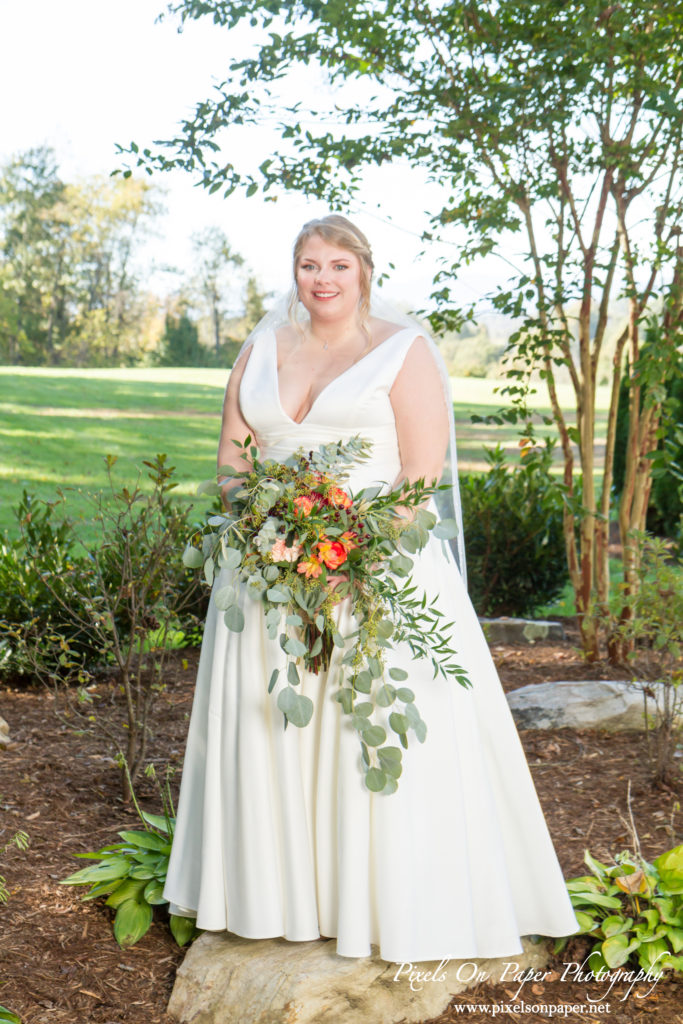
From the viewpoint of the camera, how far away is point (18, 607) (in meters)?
5.09

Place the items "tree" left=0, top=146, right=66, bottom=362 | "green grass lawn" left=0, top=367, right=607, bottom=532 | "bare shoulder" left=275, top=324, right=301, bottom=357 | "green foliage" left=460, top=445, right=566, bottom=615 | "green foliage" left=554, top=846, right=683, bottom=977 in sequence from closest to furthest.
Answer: "green foliage" left=554, top=846, right=683, bottom=977
"bare shoulder" left=275, top=324, right=301, bottom=357
"green foliage" left=460, top=445, right=566, bottom=615
"green grass lawn" left=0, top=367, right=607, bottom=532
"tree" left=0, top=146, right=66, bottom=362

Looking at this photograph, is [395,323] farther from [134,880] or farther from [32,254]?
[32,254]

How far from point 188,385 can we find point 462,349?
591 centimetres

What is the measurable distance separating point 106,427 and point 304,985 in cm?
1335

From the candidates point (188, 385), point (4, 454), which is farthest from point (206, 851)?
point (188, 385)

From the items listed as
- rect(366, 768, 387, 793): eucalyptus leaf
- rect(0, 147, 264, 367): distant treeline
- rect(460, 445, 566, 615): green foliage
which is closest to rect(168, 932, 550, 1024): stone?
rect(366, 768, 387, 793): eucalyptus leaf

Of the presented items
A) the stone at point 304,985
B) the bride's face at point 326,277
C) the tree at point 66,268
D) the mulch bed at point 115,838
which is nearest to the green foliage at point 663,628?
the mulch bed at point 115,838

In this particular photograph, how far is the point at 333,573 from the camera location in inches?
93.0

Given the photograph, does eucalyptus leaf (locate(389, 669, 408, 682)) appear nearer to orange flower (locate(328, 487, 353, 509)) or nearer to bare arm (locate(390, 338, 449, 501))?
orange flower (locate(328, 487, 353, 509))

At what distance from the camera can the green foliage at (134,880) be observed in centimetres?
282

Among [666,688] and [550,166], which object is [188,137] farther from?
[666,688]

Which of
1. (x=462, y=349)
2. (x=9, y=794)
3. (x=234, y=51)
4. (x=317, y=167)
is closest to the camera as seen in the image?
(x=9, y=794)

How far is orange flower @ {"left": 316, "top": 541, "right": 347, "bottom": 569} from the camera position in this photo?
2258 millimetres

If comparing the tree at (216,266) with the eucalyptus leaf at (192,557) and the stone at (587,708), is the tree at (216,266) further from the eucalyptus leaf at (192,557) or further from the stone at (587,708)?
the eucalyptus leaf at (192,557)
